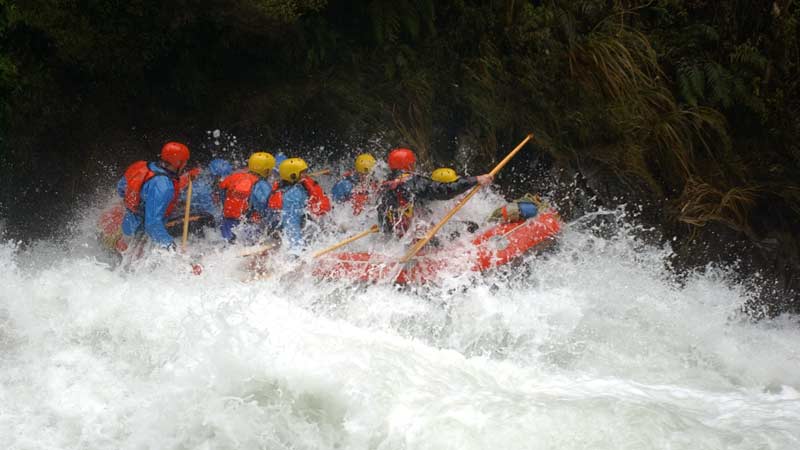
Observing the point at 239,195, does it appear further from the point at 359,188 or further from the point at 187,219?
the point at 359,188

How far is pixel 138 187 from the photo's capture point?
6051 millimetres

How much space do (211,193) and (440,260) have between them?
240cm

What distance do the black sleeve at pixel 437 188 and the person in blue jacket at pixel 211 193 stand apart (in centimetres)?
189

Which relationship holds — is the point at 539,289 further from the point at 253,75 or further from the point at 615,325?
the point at 253,75

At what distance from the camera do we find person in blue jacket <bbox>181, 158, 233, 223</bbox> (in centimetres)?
665

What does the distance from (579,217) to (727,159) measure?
1.46 meters

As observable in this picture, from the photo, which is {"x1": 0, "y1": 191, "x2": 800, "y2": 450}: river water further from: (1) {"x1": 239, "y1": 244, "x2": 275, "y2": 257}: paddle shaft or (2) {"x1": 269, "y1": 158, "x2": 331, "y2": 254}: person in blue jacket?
(2) {"x1": 269, "y1": 158, "x2": 331, "y2": 254}: person in blue jacket

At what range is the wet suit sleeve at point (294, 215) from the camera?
597 centimetres

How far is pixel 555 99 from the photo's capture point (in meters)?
7.23

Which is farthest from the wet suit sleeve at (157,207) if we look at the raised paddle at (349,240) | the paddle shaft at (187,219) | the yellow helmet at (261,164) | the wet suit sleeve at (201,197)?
the raised paddle at (349,240)

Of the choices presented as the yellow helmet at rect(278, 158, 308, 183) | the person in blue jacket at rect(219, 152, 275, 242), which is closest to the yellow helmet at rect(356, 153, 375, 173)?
the yellow helmet at rect(278, 158, 308, 183)

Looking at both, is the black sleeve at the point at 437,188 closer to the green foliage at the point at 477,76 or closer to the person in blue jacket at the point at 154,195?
the green foliage at the point at 477,76

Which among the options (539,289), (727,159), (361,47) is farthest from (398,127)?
(727,159)

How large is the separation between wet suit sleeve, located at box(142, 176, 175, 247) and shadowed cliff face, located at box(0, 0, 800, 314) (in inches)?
78.4
